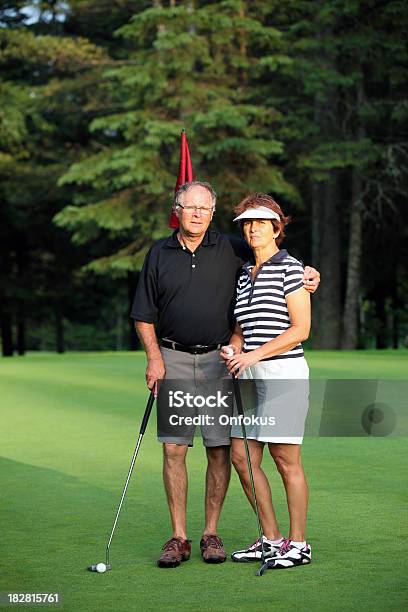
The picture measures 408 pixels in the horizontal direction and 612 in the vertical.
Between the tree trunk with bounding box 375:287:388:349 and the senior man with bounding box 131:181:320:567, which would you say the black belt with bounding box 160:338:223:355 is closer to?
the senior man with bounding box 131:181:320:567

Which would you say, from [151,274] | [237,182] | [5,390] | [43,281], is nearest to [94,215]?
[237,182]

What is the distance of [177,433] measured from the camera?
689 cm

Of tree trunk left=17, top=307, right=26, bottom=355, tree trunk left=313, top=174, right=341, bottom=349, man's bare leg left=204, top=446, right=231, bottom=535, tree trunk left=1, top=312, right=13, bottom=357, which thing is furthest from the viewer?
tree trunk left=17, top=307, right=26, bottom=355

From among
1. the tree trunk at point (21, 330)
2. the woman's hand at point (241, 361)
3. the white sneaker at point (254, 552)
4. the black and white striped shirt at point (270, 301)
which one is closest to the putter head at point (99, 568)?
the white sneaker at point (254, 552)

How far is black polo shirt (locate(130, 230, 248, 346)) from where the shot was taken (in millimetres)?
6812

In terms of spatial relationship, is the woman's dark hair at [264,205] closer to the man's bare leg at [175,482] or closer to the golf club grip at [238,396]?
the golf club grip at [238,396]

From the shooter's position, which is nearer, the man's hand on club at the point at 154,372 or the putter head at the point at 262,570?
the putter head at the point at 262,570

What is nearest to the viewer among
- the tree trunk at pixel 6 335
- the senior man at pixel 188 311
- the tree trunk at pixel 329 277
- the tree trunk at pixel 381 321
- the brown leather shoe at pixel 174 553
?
the brown leather shoe at pixel 174 553

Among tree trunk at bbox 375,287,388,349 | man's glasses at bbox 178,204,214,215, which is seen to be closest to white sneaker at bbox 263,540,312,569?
man's glasses at bbox 178,204,214,215

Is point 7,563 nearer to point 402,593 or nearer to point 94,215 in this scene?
point 402,593

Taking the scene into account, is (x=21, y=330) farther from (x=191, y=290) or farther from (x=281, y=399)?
(x=281, y=399)

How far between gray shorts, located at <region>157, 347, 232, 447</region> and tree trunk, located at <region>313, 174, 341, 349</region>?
32205mm

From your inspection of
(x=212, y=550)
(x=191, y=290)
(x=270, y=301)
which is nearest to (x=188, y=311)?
(x=191, y=290)

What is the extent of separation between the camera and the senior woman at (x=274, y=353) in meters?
6.43
